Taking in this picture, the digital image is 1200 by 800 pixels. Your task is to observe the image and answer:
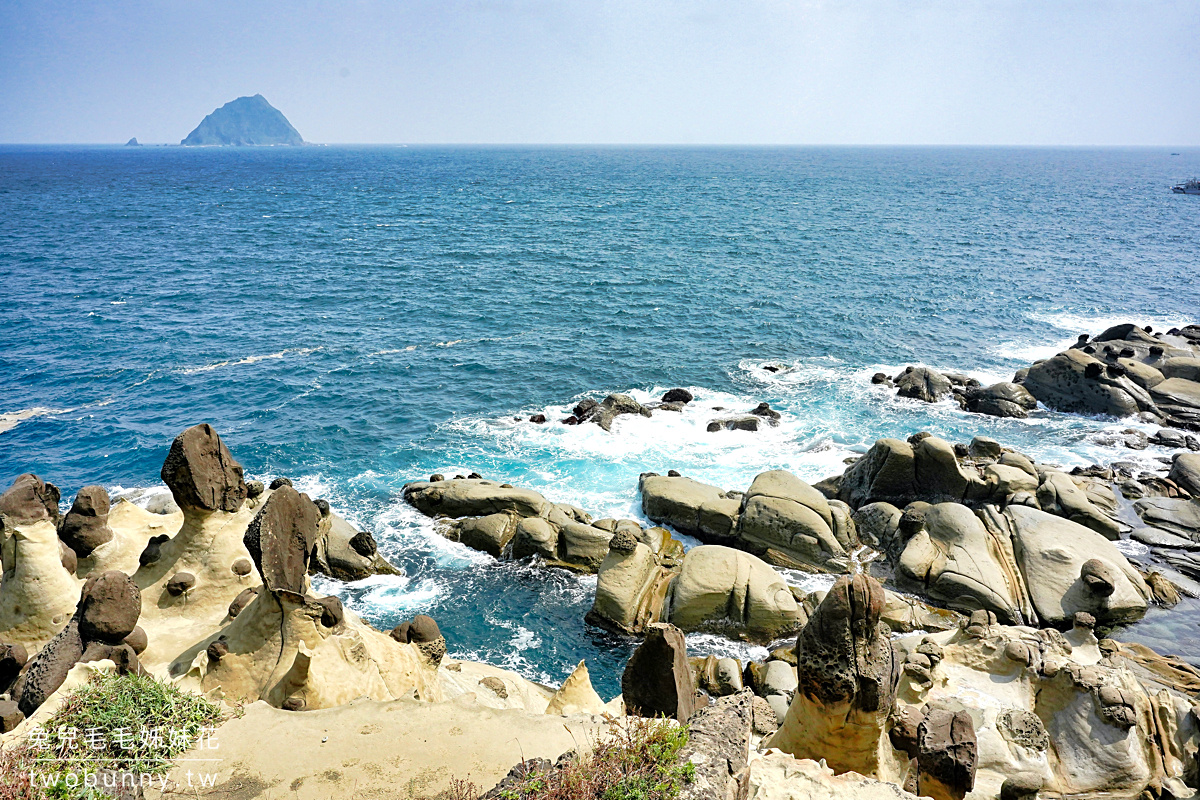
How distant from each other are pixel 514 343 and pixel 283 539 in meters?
38.0

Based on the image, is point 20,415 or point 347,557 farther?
point 20,415

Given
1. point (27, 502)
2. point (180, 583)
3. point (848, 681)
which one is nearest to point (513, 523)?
point (180, 583)

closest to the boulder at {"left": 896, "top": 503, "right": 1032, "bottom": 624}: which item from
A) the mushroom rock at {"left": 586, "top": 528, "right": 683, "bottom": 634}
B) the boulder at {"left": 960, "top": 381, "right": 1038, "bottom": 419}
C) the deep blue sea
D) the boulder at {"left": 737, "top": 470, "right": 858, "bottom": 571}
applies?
the boulder at {"left": 737, "top": 470, "right": 858, "bottom": 571}

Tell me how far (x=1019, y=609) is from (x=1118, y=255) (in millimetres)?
78100

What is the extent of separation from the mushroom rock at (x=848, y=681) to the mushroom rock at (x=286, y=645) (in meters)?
7.13

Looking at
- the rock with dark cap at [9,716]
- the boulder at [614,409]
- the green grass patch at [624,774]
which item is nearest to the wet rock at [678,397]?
the boulder at [614,409]

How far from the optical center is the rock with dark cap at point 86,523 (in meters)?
15.8

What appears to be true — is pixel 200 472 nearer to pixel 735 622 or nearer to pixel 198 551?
pixel 198 551

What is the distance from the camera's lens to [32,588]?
13992 millimetres

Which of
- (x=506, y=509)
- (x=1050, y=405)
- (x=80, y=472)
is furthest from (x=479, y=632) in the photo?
(x=1050, y=405)

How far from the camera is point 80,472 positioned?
32.1 m

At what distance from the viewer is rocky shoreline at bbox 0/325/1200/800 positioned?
37.9 feet

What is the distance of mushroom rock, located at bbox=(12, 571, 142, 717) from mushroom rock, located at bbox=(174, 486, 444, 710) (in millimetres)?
1307

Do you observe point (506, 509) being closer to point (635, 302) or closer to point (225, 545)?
point (225, 545)
